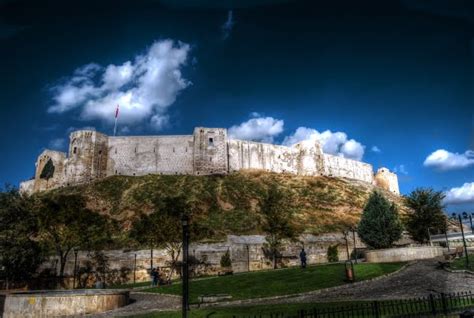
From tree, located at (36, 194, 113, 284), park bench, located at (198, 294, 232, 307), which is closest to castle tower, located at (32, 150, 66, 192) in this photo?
tree, located at (36, 194, 113, 284)

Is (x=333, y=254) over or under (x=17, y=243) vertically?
under

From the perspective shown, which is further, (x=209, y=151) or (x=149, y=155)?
(x=149, y=155)

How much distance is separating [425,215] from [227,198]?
78.7 ft

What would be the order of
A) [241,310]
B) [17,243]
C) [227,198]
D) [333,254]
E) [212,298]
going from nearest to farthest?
[241,310]
[212,298]
[17,243]
[333,254]
[227,198]

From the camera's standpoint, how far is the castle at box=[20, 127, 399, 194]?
57.2 metres

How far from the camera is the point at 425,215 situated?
3522 centimetres

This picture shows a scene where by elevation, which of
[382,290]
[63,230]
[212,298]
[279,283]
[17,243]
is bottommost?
[212,298]

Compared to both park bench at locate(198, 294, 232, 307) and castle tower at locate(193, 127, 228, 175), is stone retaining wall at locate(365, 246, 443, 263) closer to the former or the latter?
park bench at locate(198, 294, 232, 307)

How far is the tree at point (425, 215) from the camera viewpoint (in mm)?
34938

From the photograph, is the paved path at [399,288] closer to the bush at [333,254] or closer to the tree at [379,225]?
the tree at [379,225]

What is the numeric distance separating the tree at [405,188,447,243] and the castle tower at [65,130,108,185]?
41.2m

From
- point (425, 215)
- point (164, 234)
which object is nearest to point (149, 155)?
point (164, 234)

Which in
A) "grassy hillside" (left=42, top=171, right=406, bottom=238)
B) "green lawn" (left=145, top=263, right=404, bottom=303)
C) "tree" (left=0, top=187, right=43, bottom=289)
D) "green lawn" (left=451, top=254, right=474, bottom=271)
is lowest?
"green lawn" (left=145, top=263, right=404, bottom=303)

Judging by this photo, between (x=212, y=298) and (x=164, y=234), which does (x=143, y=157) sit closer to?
(x=164, y=234)
